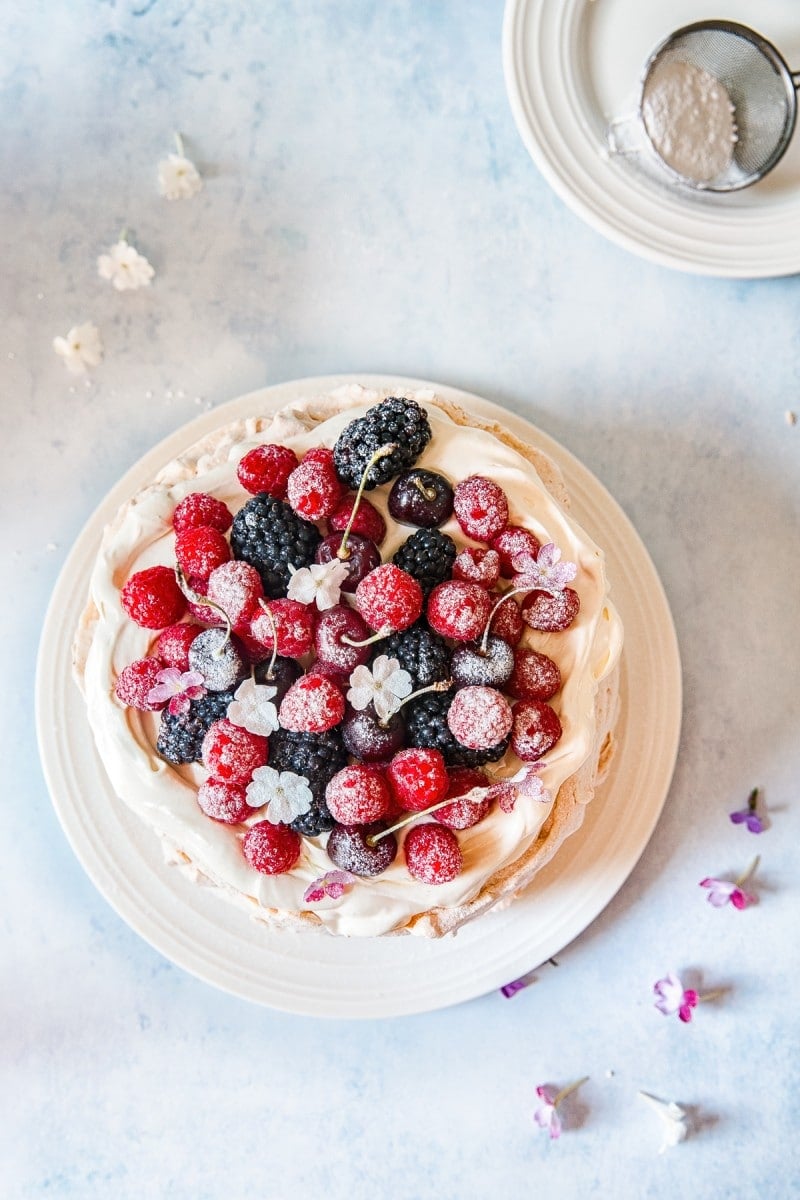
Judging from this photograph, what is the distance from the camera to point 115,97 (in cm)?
230

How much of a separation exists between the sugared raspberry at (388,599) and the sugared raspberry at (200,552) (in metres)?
0.26

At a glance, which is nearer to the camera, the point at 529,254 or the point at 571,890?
the point at 571,890

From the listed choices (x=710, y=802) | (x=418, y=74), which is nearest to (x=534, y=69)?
(x=418, y=74)

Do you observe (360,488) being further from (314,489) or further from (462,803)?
(462,803)

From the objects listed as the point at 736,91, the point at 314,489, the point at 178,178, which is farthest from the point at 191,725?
the point at 736,91

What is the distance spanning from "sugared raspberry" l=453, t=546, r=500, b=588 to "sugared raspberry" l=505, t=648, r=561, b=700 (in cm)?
14

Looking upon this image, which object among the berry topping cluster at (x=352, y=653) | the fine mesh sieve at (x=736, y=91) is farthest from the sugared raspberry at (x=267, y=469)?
the fine mesh sieve at (x=736, y=91)

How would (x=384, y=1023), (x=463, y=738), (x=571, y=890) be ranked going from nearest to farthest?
(x=463, y=738) < (x=571, y=890) < (x=384, y=1023)

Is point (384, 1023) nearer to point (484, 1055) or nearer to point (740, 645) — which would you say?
point (484, 1055)

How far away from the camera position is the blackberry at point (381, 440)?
5.44 ft

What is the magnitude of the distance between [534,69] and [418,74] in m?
0.30

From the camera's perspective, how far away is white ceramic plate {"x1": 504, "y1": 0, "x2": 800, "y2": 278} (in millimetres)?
2160

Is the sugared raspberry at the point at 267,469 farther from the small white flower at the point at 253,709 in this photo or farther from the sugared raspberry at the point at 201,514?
the small white flower at the point at 253,709

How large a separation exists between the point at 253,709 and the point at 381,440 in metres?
0.50
